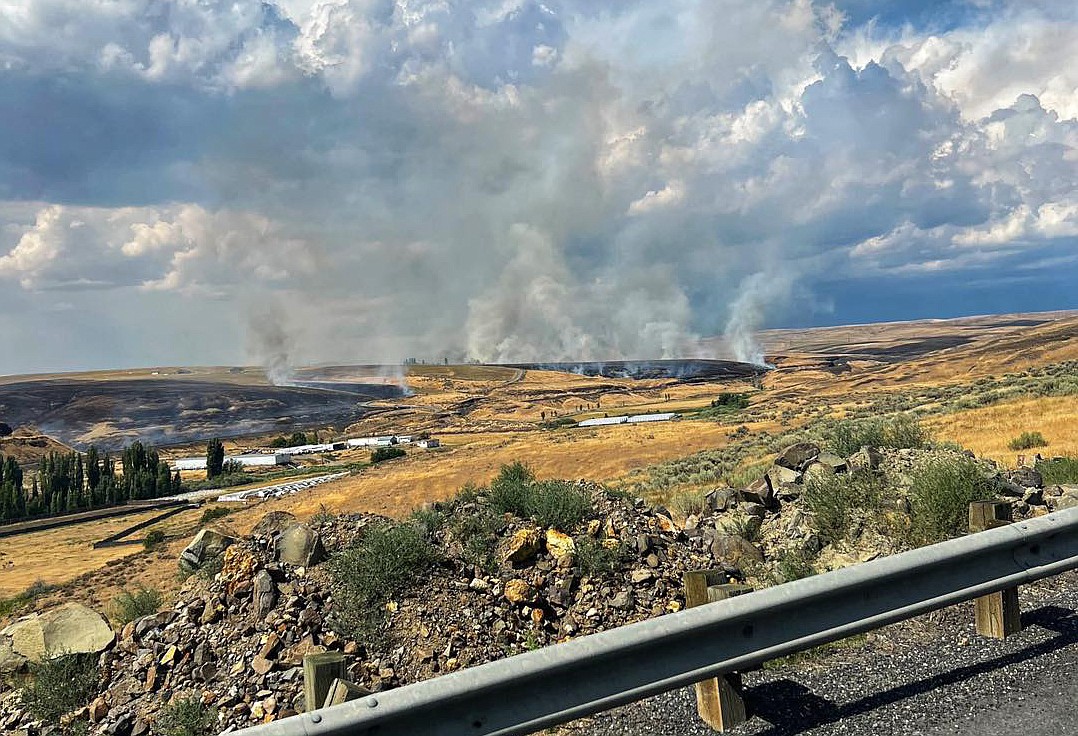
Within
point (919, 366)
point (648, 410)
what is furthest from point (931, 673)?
point (919, 366)

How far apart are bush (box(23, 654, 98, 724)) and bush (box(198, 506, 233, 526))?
1374 inches

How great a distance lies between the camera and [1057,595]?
6.16 metres

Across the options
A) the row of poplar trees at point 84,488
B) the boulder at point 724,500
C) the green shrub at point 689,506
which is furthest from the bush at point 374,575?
the row of poplar trees at point 84,488

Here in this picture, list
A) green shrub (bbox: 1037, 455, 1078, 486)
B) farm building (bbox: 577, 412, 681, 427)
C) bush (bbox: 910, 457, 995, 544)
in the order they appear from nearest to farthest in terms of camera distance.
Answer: bush (bbox: 910, 457, 995, 544)
green shrub (bbox: 1037, 455, 1078, 486)
farm building (bbox: 577, 412, 681, 427)

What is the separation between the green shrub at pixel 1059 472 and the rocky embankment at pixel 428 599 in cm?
249

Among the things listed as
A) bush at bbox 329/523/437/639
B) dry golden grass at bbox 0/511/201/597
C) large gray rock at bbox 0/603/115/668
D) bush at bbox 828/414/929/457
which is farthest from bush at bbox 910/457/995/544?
dry golden grass at bbox 0/511/201/597

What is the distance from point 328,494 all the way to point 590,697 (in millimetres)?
45255

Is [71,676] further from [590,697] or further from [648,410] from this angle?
[648,410]

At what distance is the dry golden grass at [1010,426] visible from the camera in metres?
20.0

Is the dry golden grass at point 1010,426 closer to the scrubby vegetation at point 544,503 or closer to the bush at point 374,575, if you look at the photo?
the scrubby vegetation at point 544,503

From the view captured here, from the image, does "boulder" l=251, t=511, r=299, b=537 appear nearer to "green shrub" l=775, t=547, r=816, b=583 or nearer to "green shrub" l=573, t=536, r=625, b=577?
"green shrub" l=573, t=536, r=625, b=577

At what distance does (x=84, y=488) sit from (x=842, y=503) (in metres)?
91.4

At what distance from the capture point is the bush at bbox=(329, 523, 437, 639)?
323 inches

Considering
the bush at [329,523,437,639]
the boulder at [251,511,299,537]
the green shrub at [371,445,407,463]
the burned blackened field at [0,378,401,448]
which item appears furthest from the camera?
the burned blackened field at [0,378,401,448]
